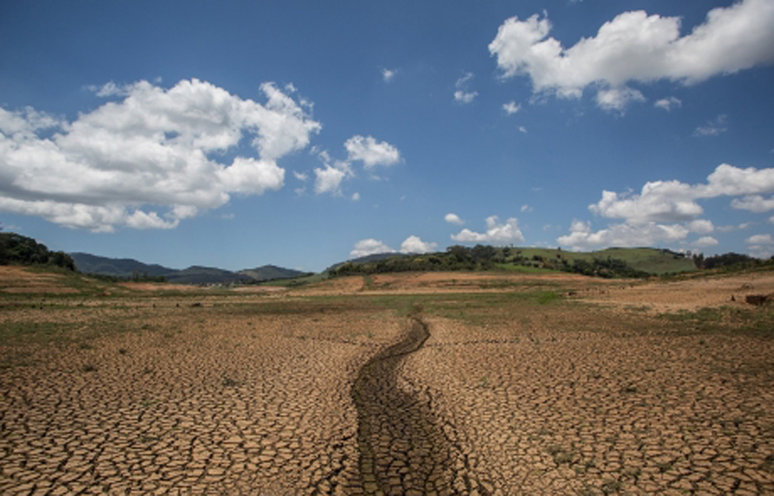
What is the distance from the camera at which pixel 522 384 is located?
10.2 metres

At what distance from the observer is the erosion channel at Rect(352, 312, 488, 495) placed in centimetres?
576

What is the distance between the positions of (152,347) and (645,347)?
1897 centimetres

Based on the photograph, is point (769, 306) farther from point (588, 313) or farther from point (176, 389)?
point (176, 389)

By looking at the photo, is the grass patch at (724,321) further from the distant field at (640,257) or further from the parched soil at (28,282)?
the distant field at (640,257)

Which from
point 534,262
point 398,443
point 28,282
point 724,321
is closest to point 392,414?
point 398,443

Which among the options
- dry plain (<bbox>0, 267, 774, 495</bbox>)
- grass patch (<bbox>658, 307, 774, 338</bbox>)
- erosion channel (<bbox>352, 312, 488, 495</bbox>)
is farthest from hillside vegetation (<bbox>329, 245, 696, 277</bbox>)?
erosion channel (<bbox>352, 312, 488, 495</bbox>)

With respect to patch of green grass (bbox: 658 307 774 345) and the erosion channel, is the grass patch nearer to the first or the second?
patch of green grass (bbox: 658 307 774 345)

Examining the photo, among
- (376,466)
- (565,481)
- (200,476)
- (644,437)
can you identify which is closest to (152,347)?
(200,476)

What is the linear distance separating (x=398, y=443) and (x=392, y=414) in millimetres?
1431

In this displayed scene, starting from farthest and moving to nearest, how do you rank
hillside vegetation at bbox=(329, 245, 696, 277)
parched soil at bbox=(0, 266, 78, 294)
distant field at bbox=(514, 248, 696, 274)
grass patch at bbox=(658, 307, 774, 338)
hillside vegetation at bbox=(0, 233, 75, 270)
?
distant field at bbox=(514, 248, 696, 274) → hillside vegetation at bbox=(329, 245, 696, 277) → hillside vegetation at bbox=(0, 233, 75, 270) → parched soil at bbox=(0, 266, 78, 294) → grass patch at bbox=(658, 307, 774, 338)

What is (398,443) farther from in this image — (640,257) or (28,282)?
(640,257)

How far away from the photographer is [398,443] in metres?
7.10

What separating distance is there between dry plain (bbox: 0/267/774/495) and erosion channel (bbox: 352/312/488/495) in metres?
0.04

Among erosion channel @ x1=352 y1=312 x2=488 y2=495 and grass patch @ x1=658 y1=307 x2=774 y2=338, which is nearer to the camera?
erosion channel @ x1=352 y1=312 x2=488 y2=495
